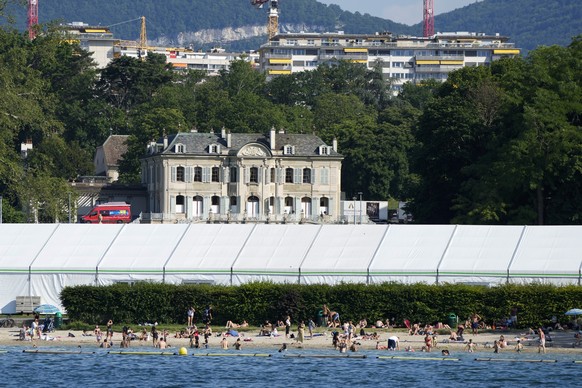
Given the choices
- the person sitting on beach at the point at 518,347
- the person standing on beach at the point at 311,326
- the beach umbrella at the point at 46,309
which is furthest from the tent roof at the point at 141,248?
the person sitting on beach at the point at 518,347

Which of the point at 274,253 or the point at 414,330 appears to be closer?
the point at 414,330

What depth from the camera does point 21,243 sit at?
69.8 m

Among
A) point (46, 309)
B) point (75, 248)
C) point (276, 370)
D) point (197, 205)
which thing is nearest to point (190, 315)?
point (46, 309)

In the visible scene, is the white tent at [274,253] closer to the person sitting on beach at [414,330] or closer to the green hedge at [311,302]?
the green hedge at [311,302]

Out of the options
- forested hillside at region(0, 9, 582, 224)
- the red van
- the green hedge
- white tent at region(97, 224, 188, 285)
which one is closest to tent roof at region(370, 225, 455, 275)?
the green hedge

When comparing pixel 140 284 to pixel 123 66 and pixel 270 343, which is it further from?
pixel 123 66

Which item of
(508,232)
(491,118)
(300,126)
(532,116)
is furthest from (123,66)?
(508,232)

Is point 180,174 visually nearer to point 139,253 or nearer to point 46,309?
point 139,253

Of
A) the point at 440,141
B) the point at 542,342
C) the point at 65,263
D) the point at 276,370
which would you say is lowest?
the point at 276,370

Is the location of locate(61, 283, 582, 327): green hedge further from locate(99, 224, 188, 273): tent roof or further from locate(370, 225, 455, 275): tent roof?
locate(99, 224, 188, 273): tent roof

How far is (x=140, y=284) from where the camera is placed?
213 ft

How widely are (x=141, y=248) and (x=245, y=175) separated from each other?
71064mm

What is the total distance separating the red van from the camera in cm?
12962

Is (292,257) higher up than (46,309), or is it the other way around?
(292,257)
